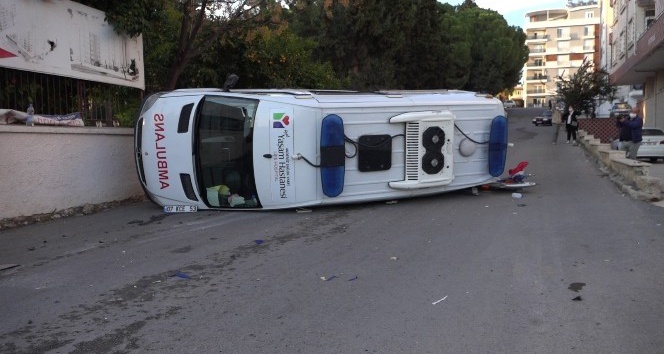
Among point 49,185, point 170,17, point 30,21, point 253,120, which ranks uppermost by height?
point 170,17

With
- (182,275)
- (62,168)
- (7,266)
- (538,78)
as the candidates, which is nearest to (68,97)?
(62,168)

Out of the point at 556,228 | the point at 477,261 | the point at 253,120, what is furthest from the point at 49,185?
the point at 556,228

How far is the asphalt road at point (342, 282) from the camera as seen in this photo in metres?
4.52

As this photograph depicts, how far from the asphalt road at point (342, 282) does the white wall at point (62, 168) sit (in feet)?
2.17

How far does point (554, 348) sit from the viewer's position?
425 cm

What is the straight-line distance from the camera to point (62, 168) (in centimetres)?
1015

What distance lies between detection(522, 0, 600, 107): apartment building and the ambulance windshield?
4143 inches

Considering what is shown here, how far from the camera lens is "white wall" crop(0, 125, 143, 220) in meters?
9.21

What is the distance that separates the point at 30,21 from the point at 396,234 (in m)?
7.09

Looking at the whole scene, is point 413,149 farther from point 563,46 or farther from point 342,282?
point 563,46

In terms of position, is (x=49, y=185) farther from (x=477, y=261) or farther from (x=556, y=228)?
(x=556, y=228)

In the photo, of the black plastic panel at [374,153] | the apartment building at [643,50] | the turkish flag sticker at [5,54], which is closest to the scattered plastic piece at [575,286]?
the black plastic panel at [374,153]

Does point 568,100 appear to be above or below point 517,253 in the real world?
above

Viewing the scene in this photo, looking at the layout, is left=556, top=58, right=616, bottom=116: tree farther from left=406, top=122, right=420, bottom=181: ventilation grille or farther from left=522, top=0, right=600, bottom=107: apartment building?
left=522, top=0, right=600, bottom=107: apartment building
